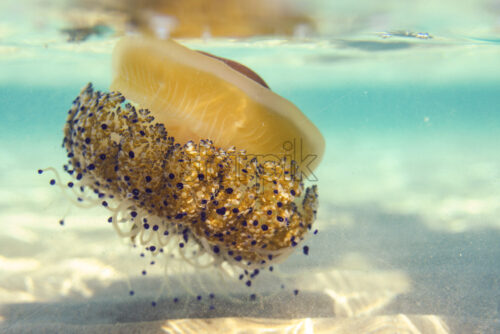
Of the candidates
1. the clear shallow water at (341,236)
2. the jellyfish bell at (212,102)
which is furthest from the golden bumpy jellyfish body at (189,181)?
the clear shallow water at (341,236)

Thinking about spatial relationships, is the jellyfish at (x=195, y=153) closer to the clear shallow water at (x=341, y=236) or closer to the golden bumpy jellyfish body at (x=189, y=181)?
the golden bumpy jellyfish body at (x=189, y=181)

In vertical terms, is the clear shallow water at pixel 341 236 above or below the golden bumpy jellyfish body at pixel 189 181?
below

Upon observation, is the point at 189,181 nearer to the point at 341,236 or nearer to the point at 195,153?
the point at 195,153

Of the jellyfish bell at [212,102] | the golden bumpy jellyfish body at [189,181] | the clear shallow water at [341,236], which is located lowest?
the clear shallow water at [341,236]

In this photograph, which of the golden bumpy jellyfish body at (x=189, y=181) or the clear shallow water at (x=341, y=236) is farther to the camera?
the clear shallow water at (x=341, y=236)

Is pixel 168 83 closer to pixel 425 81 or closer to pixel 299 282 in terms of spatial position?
pixel 299 282

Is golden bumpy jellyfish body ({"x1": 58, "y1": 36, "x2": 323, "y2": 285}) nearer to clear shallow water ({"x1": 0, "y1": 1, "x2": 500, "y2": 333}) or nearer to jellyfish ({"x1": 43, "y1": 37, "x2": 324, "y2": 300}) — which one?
jellyfish ({"x1": 43, "y1": 37, "x2": 324, "y2": 300})
